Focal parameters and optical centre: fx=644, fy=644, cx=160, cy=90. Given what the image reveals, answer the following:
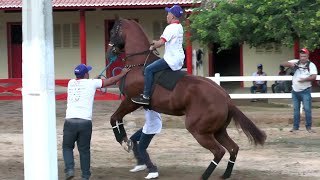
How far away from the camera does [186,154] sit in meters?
11.7

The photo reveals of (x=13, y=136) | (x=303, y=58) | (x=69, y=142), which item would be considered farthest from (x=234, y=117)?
(x=13, y=136)

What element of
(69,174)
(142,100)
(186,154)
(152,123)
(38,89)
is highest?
(38,89)

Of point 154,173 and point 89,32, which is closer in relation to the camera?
point 154,173

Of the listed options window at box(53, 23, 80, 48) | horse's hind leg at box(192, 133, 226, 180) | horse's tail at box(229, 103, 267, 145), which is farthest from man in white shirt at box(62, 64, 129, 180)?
window at box(53, 23, 80, 48)

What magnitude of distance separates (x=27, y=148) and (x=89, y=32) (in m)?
20.2

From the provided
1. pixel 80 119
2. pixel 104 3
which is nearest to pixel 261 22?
pixel 104 3

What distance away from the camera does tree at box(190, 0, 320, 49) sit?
17.5 m

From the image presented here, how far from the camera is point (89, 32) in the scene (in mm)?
27031

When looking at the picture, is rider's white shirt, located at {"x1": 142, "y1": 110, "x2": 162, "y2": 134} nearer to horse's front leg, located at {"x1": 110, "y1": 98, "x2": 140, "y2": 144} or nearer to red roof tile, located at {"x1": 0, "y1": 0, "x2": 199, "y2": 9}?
horse's front leg, located at {"x1": 110, "y1": 98, "x2": 140, "y2": 144}

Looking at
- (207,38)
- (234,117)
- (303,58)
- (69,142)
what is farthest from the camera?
(207,38)

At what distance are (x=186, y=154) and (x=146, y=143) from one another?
81.3 inches

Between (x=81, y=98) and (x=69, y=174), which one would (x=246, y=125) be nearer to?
(x=81, y=98)

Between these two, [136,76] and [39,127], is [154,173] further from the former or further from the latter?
[39,127]

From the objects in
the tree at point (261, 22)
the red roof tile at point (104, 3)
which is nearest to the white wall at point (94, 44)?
the red roof tile at point (104, 3)
